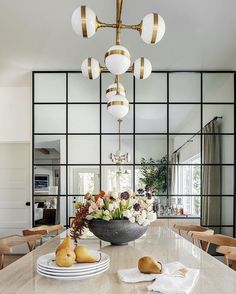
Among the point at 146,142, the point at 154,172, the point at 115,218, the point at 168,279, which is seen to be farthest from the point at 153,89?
the point at 168,279

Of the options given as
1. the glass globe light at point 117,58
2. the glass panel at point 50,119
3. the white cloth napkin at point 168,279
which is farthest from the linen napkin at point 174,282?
the glass panel at point 50,119

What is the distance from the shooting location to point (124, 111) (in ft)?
9.88

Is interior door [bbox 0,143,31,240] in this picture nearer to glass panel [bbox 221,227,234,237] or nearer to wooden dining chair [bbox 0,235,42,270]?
glass panel [bbox 221,227,234,237]

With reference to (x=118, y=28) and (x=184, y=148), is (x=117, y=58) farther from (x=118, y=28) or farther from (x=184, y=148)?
(x=184, y=148)

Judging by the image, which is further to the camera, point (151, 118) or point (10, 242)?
point (151, 118)

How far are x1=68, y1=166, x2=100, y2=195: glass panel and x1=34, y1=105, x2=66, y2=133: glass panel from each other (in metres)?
0.57

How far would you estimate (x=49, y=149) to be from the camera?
5348 millimetres

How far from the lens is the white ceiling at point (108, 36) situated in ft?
11.0

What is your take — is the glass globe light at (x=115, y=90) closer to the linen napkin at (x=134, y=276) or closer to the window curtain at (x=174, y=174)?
the linen napkin at (x=134, y=276)

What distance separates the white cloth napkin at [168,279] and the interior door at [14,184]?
512cm

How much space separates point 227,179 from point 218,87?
4.08 feet

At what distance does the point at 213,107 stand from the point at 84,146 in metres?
1.80

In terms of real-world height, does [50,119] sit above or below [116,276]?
above

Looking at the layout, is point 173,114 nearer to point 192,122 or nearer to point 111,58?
point 192,122
